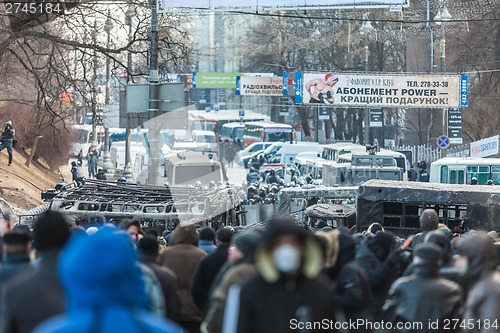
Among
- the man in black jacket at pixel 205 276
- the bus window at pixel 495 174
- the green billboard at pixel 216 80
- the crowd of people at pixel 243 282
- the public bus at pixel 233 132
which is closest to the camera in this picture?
the crowd of people at pixel 243 282

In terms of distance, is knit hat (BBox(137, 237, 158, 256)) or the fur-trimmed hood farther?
knit hat (BBox(137, 237, 158, 256))

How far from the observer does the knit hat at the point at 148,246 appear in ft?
31.0

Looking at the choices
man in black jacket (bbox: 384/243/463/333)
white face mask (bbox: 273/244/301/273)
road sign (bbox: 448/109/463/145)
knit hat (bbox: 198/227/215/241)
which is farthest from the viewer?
road sign (bbox: 448/109/463/145)

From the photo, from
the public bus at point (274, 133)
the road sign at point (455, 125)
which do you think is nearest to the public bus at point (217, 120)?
the public bus at point (274, 133)

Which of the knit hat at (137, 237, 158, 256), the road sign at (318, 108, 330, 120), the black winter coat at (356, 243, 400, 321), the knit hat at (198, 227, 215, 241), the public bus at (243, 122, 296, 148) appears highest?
the knit hat at (137, 237, 158, 256)

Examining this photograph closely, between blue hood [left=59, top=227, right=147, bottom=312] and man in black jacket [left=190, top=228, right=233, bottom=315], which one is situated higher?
blue hood [left=59, top=227, right=147, bottom=312]

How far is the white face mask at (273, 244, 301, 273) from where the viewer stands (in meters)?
5.63

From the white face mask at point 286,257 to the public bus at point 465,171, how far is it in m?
30.5

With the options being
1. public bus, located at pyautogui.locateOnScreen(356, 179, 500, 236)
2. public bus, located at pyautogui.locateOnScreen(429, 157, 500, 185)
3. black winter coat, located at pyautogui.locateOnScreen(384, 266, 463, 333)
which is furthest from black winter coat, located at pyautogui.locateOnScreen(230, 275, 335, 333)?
public bus, located at pyautogui.locateOnScreen(429, 157, 500, 185)

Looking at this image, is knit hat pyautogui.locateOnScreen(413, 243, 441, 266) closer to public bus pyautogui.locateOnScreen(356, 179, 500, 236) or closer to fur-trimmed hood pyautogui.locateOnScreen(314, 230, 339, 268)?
fur-trimmed hood pyautogui.locateOnScreen(314, 230, 339, 268)

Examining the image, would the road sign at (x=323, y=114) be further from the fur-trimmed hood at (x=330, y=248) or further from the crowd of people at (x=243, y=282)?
the fur-trimmed hood at (x=330, y=248)

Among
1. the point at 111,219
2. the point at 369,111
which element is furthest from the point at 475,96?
the point at 111,219

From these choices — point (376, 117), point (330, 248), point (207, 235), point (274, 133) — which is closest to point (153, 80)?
point (207, 235)

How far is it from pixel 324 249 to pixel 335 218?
16.5 metres
